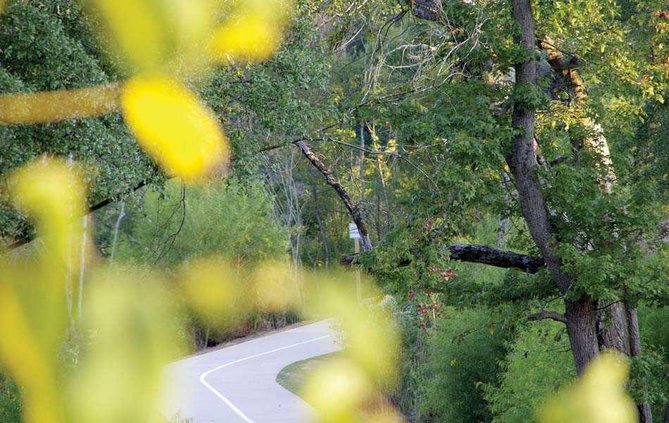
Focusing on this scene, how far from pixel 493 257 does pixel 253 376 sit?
52.7ft

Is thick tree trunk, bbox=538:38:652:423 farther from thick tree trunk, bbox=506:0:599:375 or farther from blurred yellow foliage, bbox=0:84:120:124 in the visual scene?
blurred yellow foliage, bbox=0:84:120:124

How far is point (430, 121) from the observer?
10.8 m

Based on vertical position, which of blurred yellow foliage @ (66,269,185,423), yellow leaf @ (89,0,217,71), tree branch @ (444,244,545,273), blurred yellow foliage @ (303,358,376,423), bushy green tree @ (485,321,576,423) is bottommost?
bushy green tree @ (485,321,576,423)

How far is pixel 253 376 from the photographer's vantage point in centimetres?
2711

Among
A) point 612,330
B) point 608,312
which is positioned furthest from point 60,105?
point 612,330

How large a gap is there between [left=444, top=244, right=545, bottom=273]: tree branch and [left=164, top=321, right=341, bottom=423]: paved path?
2478 mm

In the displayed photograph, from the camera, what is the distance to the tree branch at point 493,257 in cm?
1178

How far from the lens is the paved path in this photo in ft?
68.3

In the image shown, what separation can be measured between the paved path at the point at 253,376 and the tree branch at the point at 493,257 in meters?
2.48

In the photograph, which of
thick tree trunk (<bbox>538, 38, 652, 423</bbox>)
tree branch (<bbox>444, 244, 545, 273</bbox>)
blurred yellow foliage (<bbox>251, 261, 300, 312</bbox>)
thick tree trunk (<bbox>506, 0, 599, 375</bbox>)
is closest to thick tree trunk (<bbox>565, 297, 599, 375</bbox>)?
thick tree trunk (<bbox>506, 0, 599, 375</bbox>)

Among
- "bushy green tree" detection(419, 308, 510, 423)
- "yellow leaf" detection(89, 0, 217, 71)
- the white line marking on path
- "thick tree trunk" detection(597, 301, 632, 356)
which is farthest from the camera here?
the white line marking on path

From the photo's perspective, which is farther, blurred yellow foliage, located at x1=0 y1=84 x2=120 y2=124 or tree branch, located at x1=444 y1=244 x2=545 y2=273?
tree branch, located at x1=444 y1=244 x2=545 y2=273

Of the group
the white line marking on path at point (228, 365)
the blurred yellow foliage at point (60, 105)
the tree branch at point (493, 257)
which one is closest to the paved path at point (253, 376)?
the white line marking on path at point (228, 365)

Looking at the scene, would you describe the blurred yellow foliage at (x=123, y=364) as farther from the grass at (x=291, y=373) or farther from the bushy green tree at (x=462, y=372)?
the grass at (x=291, y=373)
